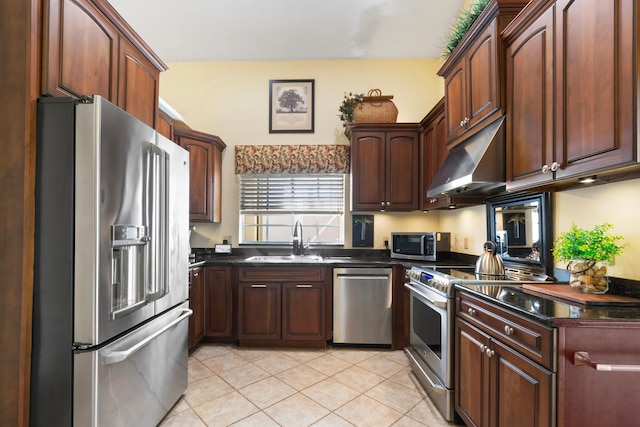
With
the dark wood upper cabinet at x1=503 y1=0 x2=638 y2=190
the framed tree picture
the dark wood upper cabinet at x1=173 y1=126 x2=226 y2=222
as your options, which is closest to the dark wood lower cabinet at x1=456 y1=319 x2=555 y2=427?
the dark wood upper cabinet at x1=503 y1=0 x2=638 y2=190

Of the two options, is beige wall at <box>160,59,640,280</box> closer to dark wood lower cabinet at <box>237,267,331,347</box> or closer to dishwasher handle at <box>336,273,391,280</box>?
dishwasher handle at <box>336,273,391,280</box>

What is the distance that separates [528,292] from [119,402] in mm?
2108

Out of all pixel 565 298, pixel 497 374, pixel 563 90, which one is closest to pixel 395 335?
pixel 497 374

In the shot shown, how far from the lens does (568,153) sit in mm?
1401

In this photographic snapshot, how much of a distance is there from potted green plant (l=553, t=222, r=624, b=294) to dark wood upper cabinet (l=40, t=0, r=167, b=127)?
2544 mm

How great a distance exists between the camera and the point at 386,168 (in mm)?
3324

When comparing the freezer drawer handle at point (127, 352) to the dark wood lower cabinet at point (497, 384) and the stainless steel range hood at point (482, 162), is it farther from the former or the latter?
the stainless steel range hood at point (482, 162)

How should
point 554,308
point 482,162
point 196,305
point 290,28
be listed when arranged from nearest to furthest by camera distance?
point 554,308 → point 482,162 → point 196,305 → point 290,28

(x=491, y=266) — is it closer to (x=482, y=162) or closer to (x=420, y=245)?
(x=482, y=162)

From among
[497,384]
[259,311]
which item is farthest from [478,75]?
[259,311]

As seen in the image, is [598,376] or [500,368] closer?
[598,376]

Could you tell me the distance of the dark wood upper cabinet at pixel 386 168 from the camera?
3.32m

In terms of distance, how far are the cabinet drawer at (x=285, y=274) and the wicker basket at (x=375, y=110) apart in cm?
173

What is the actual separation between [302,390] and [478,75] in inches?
103
